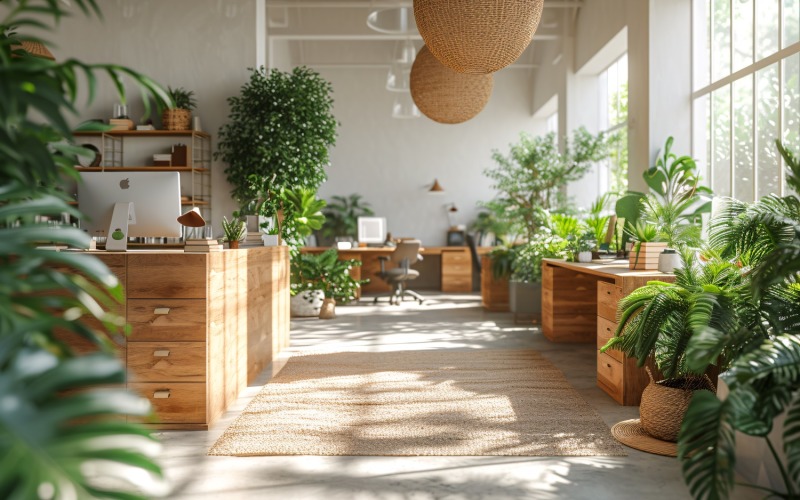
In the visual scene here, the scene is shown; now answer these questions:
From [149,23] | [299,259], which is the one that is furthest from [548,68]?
[149,23]

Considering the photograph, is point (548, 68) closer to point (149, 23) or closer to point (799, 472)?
point (149, 23)

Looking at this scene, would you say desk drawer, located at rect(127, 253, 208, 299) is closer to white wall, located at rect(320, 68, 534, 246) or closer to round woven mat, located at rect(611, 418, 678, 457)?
round woven mat, located at rect(611, 418, 678, 457)

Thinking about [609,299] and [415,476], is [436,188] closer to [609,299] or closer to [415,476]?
[609,299]

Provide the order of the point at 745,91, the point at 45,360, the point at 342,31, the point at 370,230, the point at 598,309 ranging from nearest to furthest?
the point at 45,360, the point at 598,309, the point at 745,91, the point at 370,230, the point at 342,31

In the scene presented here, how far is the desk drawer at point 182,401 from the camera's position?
3373mm

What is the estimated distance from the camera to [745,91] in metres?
5.34

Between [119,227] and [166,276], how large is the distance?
718 mm

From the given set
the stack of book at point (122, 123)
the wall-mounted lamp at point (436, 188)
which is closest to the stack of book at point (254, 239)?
the stack of book at point (122, 123)

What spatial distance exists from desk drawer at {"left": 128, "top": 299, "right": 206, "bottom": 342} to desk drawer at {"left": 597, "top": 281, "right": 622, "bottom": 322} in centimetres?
230

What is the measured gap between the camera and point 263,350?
16.0 feet

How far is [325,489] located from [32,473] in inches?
69.3

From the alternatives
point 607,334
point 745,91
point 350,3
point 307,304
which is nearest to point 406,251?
point 307,304

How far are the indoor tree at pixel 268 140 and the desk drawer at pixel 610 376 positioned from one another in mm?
3592

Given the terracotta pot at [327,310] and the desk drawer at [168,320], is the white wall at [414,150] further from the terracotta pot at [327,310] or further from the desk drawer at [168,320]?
the desk drawer at [168,320]
